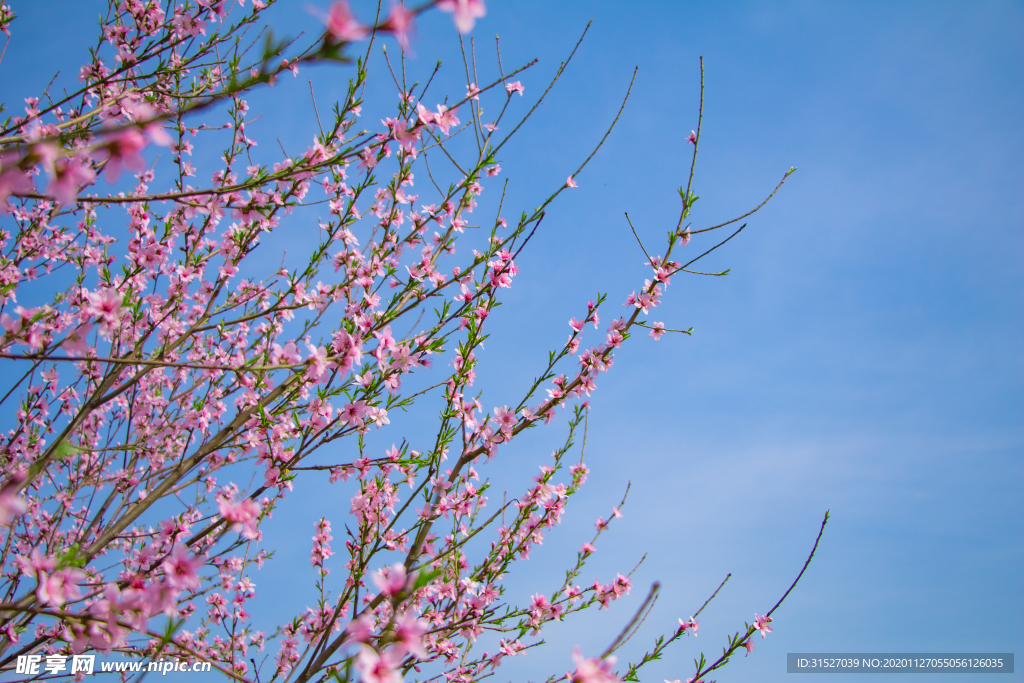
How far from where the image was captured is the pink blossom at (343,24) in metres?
1.27

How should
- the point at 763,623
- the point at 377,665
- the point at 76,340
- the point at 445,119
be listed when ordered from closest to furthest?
the point at 377,665, the point at 76,340, the point at 445,119, the point at 763,623

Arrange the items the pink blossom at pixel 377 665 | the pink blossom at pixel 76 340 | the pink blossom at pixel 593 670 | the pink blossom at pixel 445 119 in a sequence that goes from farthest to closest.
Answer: the pink blossom at pixel 445 119
the pink blossom at pixel 76 340
the pink blossom at pixel 593 670
the pink blossom at pixel 377 665

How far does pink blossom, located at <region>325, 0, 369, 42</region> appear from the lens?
1274 mm

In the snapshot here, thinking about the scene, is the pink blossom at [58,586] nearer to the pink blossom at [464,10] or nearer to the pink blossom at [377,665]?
the pink blossom at [377,665]

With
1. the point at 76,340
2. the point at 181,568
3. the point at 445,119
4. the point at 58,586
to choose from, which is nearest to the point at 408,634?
the point at 181,568

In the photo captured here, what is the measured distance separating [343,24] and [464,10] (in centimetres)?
31

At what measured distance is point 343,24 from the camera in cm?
129

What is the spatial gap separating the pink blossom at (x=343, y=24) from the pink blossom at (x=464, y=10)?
212 millimetres

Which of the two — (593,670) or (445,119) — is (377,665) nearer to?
(593,670)

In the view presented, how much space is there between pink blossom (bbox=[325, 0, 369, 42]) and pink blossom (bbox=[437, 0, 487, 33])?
0.69 feet

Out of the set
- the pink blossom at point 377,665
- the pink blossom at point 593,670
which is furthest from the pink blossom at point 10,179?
the pink blossom at point 593,670

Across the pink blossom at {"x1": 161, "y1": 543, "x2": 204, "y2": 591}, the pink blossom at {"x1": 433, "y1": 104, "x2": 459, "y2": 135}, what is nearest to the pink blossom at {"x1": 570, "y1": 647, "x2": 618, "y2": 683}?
the pink blossom at {"x1": 161, "y1": 543, "x2": 204, "y2": 591}

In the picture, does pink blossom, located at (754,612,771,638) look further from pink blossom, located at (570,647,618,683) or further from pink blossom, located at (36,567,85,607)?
pink blossom, located at (36,567,85,607)

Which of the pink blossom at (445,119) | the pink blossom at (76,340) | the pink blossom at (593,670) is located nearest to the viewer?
the pink blossom at (593,670)
